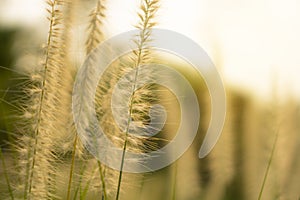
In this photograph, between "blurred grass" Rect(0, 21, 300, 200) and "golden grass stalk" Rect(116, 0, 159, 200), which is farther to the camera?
"blurred grass" Rect(0, 21, 300, 200)

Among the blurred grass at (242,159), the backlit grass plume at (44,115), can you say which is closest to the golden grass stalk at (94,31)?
the backlit grass plume at (44,115)

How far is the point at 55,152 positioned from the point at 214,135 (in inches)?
45.4

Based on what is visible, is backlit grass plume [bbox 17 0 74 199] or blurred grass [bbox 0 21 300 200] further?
blurred grass [bbox 0 21 300 200]

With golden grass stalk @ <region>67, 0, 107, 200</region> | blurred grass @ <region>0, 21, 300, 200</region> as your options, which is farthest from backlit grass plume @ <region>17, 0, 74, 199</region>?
blurred grass @ <region>0, 21, 300, 200</region>

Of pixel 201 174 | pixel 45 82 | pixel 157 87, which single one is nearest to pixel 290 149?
pixel 201 174

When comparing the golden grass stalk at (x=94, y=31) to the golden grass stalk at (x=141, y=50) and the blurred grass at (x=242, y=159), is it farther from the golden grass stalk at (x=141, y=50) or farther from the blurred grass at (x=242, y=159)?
the blurred grass at (x=242, y=159)

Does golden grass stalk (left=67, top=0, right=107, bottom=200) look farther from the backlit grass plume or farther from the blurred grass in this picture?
the blurred grass

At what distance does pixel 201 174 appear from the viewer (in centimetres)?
411

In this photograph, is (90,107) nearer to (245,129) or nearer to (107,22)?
(107,22)

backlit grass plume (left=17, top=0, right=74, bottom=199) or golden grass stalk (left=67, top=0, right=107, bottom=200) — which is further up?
golden grass stalk (left=67, top=0, right=107, bottom=200)

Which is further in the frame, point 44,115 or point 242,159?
point 242,159

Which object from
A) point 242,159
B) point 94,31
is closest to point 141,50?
point 94,31

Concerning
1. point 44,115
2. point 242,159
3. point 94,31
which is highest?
point 94,31

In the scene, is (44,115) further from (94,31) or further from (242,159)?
(242,159)
